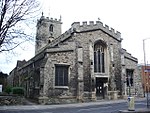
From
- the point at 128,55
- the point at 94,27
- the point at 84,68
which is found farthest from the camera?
the point at 128,55

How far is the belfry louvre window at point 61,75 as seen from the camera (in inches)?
Answer: 1126

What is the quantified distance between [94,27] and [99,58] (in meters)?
4.50

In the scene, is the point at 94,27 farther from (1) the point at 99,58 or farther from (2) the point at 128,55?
(2) the point at 128,55

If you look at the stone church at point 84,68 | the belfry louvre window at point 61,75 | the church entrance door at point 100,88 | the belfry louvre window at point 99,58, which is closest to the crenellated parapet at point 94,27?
the stone church at point 84,68

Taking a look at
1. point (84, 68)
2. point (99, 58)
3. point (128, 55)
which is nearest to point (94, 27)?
point (99, 58)

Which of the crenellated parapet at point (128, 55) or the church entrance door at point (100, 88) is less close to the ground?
the crenellated parapet at point (128, 55)

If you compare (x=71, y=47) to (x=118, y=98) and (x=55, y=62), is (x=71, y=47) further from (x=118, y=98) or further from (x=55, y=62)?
(x=118, y=98)

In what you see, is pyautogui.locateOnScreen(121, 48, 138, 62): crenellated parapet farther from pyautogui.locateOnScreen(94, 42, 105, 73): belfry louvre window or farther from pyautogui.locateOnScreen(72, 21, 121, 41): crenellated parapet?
pyautogui.locateOnScreen(94, 42, 105, 73): belfry louvre window

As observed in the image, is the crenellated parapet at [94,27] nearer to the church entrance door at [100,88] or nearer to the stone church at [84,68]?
the stone church at [84,68]

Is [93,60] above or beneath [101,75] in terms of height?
above

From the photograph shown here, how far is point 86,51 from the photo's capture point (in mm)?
30672

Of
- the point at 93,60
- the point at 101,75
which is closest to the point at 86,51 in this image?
the point at 93,60

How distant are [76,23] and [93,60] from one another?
18.6 ft

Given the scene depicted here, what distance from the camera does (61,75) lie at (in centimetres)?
2891
